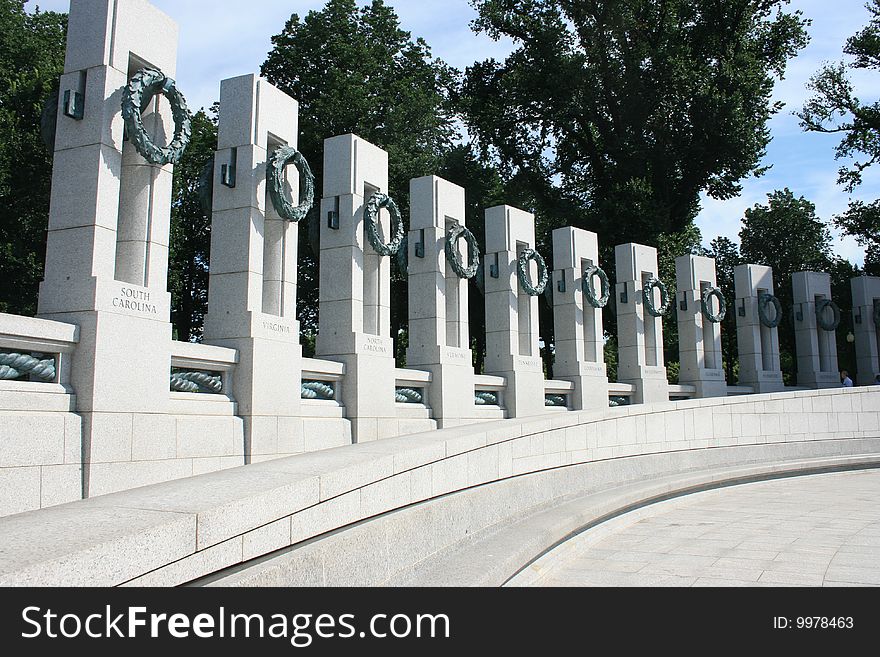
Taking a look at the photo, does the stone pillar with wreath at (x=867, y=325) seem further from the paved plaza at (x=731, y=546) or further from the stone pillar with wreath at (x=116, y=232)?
the stone pillar with wreath at (x=116, y=232)

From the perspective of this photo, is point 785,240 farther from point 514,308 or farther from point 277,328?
point 277,328

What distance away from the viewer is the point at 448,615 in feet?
14.3

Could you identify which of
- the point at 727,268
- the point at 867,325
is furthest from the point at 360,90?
the point at 727,268

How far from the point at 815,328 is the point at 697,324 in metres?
5.79

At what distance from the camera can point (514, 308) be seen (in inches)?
734

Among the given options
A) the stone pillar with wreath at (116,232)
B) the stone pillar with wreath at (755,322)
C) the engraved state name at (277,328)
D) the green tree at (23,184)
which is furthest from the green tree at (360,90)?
the stone pillar with wreath at (116,232)

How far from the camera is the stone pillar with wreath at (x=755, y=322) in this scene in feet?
84.6

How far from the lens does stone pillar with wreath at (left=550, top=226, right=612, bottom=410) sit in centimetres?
2017

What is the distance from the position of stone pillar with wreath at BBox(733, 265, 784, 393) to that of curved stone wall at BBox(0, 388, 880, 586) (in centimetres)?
1272

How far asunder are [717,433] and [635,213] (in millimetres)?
15344

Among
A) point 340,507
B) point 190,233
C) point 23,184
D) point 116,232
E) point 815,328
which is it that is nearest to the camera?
point 340,507

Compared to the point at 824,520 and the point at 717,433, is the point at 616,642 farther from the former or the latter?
the point at 717,433

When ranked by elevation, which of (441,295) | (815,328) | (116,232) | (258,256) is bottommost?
(116,232)

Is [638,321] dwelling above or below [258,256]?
above
